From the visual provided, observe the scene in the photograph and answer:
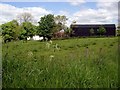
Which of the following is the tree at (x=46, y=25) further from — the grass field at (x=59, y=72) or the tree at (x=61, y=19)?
the grass field at (x=59, y=72)

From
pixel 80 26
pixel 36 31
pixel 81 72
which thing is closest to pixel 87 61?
pixel 81 72

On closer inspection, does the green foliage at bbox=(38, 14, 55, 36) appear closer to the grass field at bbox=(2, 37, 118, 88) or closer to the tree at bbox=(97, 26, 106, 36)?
the tree at bbox=(97, 26, 106, 36)

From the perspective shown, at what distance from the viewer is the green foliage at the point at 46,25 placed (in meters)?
52.6

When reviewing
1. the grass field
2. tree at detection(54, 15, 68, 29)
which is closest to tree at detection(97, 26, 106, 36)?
tree at detection(54, 15, 68, 29)

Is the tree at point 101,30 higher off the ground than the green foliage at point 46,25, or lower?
lower

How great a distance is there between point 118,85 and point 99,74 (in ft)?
1.48

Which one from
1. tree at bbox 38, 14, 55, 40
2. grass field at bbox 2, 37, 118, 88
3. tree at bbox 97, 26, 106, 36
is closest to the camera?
grass field at bbox 2, 37, 118, 88

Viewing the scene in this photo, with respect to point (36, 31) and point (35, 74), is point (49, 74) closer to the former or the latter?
point (35, 74)

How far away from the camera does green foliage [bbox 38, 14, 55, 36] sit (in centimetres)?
5262

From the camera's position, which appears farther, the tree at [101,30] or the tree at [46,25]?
the tree at [101,30]

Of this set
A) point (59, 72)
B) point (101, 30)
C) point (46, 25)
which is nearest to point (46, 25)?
point (46, 25)

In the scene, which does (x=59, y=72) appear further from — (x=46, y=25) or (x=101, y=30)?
(x=101, y=30)

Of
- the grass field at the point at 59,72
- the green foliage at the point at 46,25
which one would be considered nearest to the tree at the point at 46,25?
the green foliage at the point at 46,25

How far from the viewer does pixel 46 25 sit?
5406 centimetres
